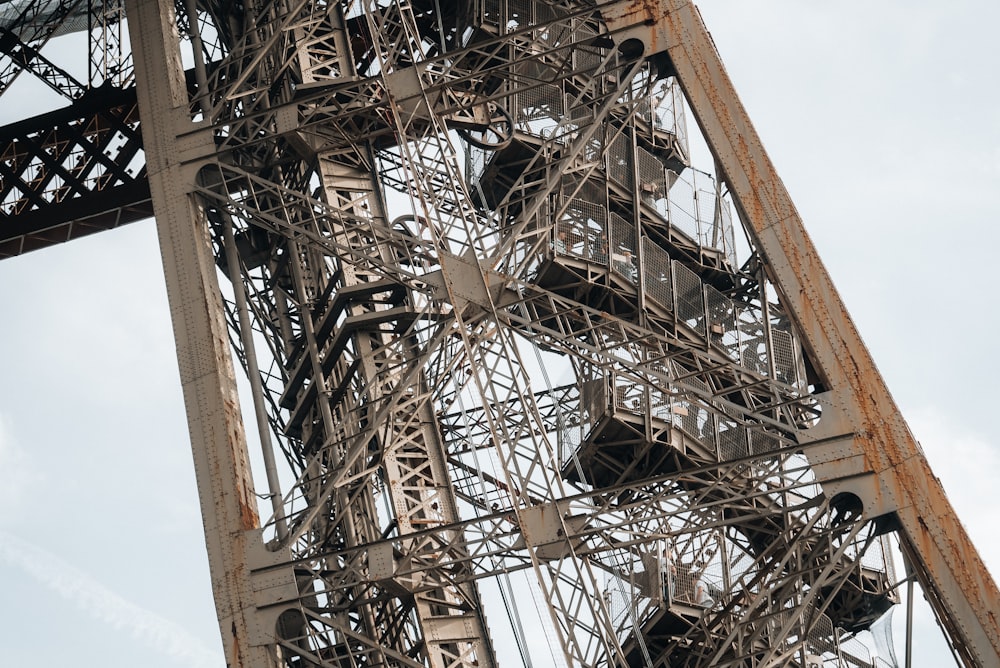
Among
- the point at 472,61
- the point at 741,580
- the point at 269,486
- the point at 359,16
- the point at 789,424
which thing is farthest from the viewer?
the point at 359,16

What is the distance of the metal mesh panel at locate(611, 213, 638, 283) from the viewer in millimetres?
22391

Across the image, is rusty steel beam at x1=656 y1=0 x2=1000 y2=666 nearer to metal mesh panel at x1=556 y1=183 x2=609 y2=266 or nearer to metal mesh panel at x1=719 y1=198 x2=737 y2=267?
metal mesh panel at x1=556 y1=183 x2=609 y2=266

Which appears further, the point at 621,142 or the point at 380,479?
the point at 621,142

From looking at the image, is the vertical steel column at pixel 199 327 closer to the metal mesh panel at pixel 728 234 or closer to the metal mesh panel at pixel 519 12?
the metal mesh panel at pixel 519 12

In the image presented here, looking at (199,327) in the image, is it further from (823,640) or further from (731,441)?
(823,640)

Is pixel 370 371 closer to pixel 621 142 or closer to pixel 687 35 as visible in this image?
pixel 687 35

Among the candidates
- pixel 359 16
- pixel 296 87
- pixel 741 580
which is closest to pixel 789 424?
pixel 741 580

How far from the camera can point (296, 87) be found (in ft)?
66.2

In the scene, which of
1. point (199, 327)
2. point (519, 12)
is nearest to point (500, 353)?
point (199, 327)

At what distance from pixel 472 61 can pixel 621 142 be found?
10.6 ft

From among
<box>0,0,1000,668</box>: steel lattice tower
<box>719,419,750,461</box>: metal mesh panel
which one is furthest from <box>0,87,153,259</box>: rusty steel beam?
<box>719,419,750,461</box>: metal mesh panel

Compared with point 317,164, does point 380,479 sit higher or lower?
lower

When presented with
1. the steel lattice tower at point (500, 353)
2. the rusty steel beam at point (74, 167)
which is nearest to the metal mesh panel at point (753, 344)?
Answer: the steel lattice tower at point (500, 353)

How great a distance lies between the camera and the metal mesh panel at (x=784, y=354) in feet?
73.6
